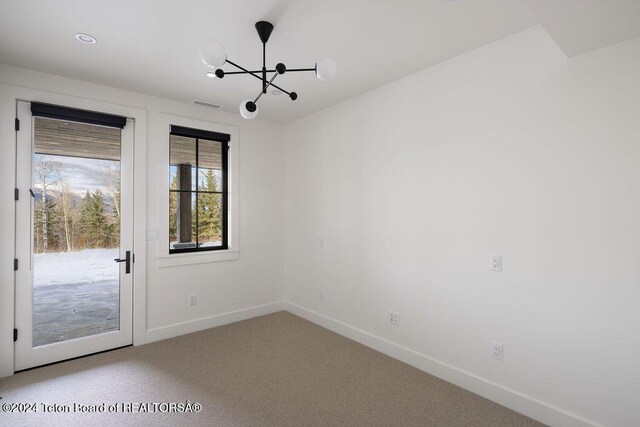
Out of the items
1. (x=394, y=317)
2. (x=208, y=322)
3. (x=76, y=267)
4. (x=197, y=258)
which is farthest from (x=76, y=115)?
(x=394, y=317)

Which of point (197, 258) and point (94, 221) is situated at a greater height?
point (94, 221)

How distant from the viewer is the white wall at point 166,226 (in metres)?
2.88

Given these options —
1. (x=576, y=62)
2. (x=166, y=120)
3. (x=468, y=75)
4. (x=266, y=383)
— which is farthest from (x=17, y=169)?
(x=576, y=62)

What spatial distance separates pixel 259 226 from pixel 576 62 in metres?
3.77

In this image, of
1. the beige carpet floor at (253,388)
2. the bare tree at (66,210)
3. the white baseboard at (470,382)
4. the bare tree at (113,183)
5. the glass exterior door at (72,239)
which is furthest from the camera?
the bare tree at (113,183)

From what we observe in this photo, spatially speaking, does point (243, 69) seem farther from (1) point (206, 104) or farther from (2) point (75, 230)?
(2) point (75, 230)

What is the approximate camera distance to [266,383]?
2.77m

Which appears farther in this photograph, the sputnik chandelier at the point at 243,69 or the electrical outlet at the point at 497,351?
the electrical outlet at the point at 497,351

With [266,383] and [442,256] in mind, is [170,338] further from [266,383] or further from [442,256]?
[442,256]

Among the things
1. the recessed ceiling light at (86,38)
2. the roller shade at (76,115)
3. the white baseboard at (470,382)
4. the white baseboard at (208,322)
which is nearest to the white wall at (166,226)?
the white baseboard at (208,322)

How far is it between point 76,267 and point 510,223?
401 cm

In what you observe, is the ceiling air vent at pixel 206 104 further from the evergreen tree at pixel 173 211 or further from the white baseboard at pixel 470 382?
the white baseboard at pixel 470 382

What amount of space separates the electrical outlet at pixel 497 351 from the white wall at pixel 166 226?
9.96ft

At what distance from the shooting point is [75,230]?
10.7ft
